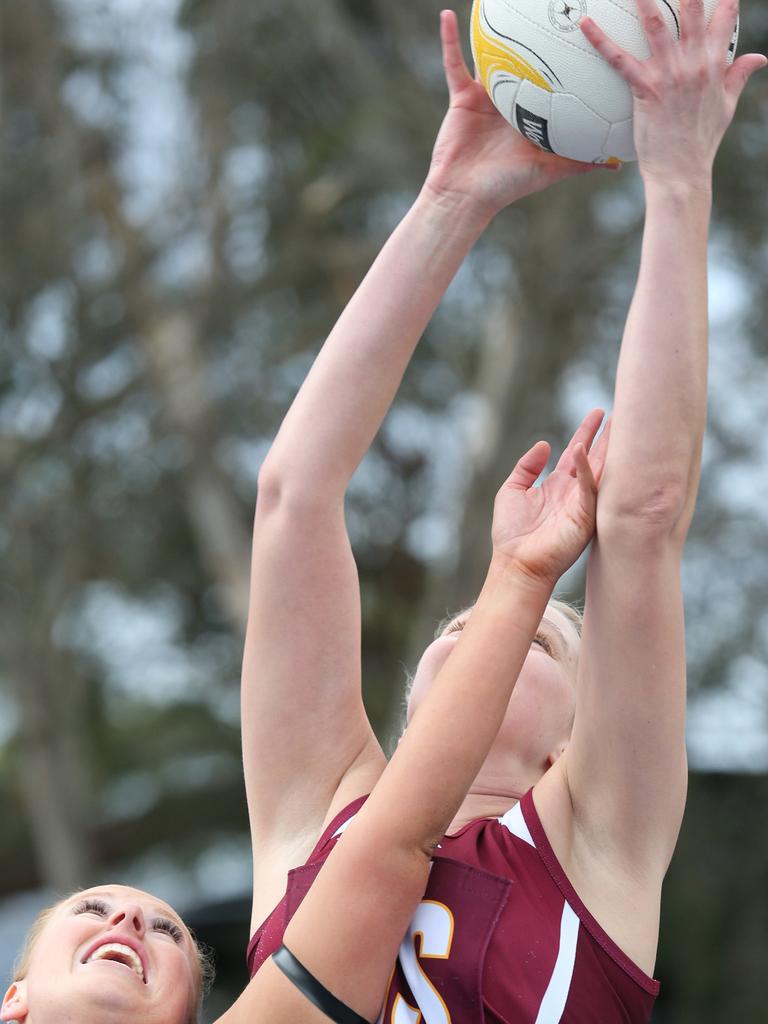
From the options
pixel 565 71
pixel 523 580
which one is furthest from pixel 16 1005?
pixel 565 71

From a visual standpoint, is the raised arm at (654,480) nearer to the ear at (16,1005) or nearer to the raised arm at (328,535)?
the raised arm at (328,535)

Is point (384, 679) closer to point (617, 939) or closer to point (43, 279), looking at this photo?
point (43, 279)

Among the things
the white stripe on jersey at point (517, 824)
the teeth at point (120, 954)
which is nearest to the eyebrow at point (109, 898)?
the teeth at point (120, 954)

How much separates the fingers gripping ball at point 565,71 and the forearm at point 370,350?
0.20 m

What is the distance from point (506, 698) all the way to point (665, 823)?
321 millimetres

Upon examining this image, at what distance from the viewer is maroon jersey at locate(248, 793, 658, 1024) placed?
6.01ft

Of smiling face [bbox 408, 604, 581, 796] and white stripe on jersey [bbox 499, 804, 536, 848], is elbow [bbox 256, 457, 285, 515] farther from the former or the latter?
white stripe on jersey [bbox 499, 804, 536, 848]

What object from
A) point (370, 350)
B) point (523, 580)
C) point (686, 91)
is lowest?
point (523, 580)

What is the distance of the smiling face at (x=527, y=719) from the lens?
2219mm

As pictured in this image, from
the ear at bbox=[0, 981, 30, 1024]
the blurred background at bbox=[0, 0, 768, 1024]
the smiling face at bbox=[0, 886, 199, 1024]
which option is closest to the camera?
the smiling face at bbox=[0, 886, 199, 1024]

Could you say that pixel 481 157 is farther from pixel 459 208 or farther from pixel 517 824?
pixel 517 824

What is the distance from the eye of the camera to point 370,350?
2.25 m

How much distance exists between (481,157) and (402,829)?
3.86 feet

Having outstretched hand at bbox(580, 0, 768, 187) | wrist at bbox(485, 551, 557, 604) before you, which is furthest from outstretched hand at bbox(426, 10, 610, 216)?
wrist at bbox(485, 551, 557, 604)
